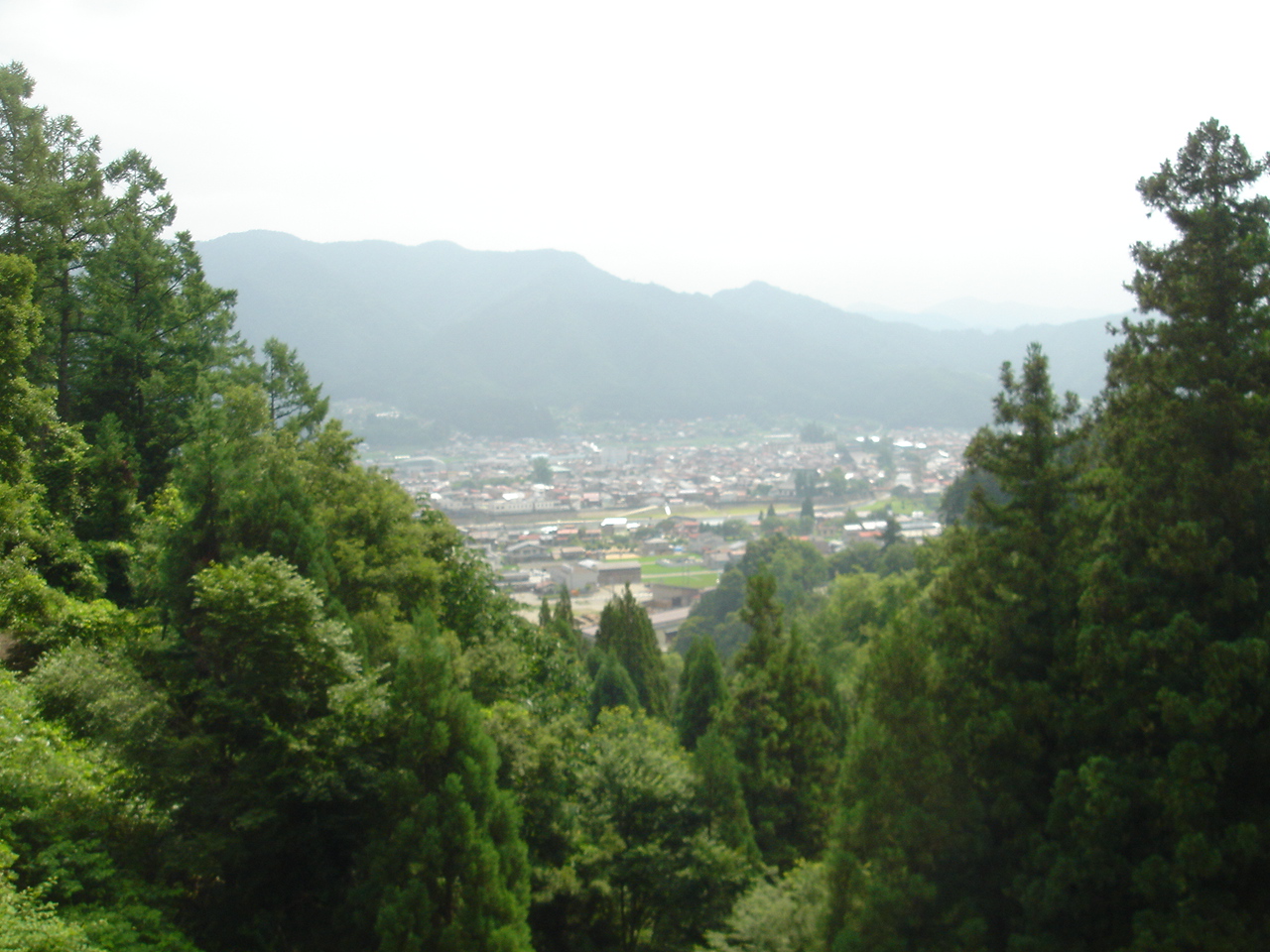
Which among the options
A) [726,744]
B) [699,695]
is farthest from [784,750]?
[699,695]

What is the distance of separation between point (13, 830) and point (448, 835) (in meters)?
3.85

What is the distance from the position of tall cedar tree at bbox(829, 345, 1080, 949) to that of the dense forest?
0.04m

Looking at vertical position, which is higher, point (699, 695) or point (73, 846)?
point (73, 846)

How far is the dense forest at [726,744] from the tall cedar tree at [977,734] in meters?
0.04

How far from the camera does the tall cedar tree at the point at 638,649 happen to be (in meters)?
30.0

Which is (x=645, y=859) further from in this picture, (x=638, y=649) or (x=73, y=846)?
(x=638, y=649)

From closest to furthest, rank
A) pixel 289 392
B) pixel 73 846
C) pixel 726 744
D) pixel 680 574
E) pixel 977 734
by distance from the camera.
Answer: pixel 73 846
pixel 977 734
pixel 726 744
pixel 289 392
pixel 680 574

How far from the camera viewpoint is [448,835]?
27.1ft

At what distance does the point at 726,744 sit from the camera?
13.0 metres

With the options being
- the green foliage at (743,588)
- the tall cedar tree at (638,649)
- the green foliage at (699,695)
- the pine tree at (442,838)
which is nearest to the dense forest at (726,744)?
the pine tree at (442,838)

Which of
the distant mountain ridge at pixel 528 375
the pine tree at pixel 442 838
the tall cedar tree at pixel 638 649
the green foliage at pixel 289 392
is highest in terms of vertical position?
the distant mountain ridge at pixel 528 375

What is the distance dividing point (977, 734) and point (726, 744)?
4892 millimetres

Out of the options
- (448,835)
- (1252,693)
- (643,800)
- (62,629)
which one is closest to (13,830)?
(448,835)

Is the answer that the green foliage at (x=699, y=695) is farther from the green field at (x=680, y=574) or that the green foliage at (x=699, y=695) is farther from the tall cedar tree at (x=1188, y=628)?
the green field at (x=680, y=574)
